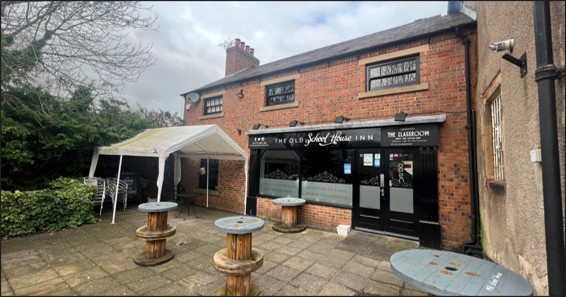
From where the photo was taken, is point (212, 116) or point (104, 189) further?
point (212, 116)

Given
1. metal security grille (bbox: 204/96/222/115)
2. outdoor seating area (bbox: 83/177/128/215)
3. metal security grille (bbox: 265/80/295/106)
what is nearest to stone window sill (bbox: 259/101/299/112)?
metal security grille (bbox: 265/80/295/106)

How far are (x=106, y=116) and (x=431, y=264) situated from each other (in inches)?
404

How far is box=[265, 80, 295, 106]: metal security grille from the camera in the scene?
25.1ft

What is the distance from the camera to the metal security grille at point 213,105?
9.55 meters

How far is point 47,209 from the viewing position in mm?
5566

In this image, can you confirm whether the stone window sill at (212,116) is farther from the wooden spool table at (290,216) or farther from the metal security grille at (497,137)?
the metal security grille at (497,137)

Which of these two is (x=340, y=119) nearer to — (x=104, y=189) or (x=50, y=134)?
(x=104, y=189)

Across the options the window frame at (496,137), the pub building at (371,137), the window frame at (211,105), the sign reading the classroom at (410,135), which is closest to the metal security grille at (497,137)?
the window frame at (496,137)

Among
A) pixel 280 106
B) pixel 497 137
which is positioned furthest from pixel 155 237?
pixel 497 137

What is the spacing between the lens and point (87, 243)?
16.0ft

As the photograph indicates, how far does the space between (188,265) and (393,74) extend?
6.07m

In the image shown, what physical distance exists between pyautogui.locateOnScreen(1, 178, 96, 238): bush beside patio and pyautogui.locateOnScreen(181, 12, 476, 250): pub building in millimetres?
3762

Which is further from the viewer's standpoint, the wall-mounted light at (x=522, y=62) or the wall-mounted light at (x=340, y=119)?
the wall-mounted light at (x=340, y=119)

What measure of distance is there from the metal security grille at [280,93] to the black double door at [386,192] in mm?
2967
